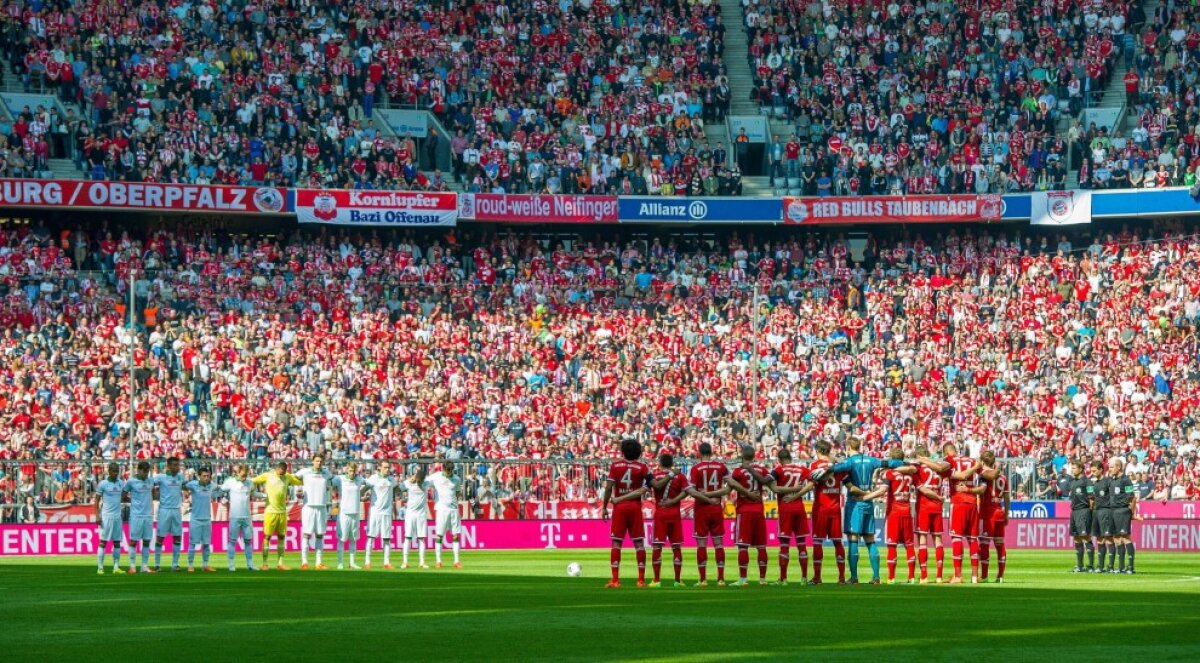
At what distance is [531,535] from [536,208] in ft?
55.6

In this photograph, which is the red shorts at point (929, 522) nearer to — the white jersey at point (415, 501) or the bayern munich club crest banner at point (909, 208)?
the white jersey at point (415, 501)

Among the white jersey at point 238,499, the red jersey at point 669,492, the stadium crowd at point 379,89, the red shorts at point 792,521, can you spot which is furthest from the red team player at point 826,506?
the stadium crowd at point 379,89

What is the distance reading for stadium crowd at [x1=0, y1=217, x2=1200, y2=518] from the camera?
4841 centimetres

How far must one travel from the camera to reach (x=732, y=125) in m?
63.6

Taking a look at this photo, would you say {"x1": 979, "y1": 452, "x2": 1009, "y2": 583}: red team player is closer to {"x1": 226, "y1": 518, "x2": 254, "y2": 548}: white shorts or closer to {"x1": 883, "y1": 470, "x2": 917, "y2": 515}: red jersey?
{"x1": 883, "y1": 470, "x2": 917, "y2": 515}: red jersey

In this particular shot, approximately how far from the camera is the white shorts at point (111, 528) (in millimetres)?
32875

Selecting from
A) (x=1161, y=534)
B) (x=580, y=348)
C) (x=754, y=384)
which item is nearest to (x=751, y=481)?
(x=1161, y=534)

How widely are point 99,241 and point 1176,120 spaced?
107ft

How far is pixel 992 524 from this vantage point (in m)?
27.1

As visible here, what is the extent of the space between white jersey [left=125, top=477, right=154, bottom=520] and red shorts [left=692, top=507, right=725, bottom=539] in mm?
11263

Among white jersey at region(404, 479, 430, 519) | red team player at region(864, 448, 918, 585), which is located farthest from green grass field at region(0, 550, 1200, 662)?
white jersey at region(404, 479, 430, 519)

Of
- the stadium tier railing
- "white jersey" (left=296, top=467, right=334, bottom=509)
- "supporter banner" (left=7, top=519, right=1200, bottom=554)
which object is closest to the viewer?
"white jersey" (left=296, top=467, right=334, bottom=509)

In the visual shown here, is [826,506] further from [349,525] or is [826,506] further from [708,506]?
[349,525]

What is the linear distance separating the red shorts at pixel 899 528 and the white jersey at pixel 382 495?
11944 millimetres
